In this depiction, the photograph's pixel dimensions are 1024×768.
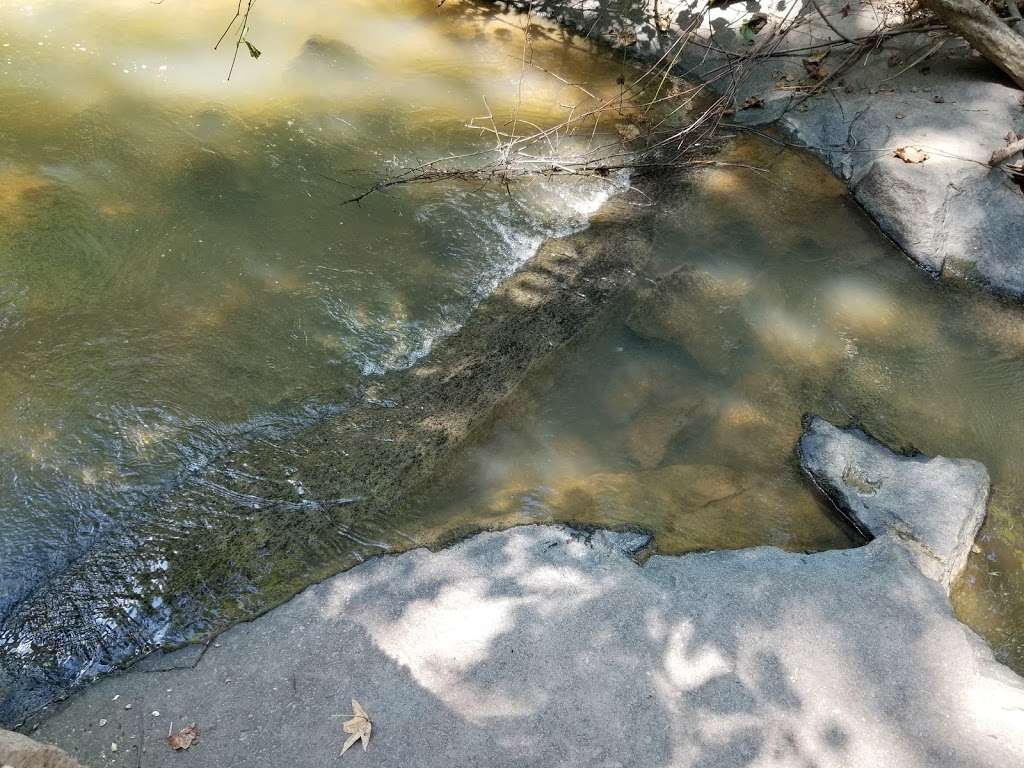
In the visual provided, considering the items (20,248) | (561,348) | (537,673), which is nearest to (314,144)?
(20,248)

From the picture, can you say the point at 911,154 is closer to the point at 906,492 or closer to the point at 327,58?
the point at 906,492

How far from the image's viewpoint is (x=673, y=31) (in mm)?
6598

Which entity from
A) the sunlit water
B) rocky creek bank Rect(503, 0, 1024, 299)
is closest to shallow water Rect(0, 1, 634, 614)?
the sunlit water

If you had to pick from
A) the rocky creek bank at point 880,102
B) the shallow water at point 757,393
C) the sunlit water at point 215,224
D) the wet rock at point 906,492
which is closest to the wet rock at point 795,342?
the shallow water at point 757,393

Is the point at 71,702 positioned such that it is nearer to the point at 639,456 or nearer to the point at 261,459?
the point at 261,459

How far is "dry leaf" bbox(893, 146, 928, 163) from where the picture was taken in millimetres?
5199

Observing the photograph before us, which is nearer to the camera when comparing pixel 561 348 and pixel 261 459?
pixel 261 459

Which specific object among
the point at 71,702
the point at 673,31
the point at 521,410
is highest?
the point at 673,31

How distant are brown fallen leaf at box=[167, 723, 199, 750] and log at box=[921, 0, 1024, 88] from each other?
19.7 ft

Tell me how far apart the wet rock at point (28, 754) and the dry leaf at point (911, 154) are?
17.8 ft

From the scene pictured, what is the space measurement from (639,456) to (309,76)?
12.7ft

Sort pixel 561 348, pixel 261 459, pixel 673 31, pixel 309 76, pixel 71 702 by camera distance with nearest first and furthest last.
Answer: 1. pixel 71 702
2. pixel 261 459
3. pixel 561 348
4. pixel 309 76
5. pixel 673 31

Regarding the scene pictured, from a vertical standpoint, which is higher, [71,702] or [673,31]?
[673,31]

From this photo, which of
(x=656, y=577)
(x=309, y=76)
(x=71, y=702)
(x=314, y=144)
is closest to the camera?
(x=71, y=702)
